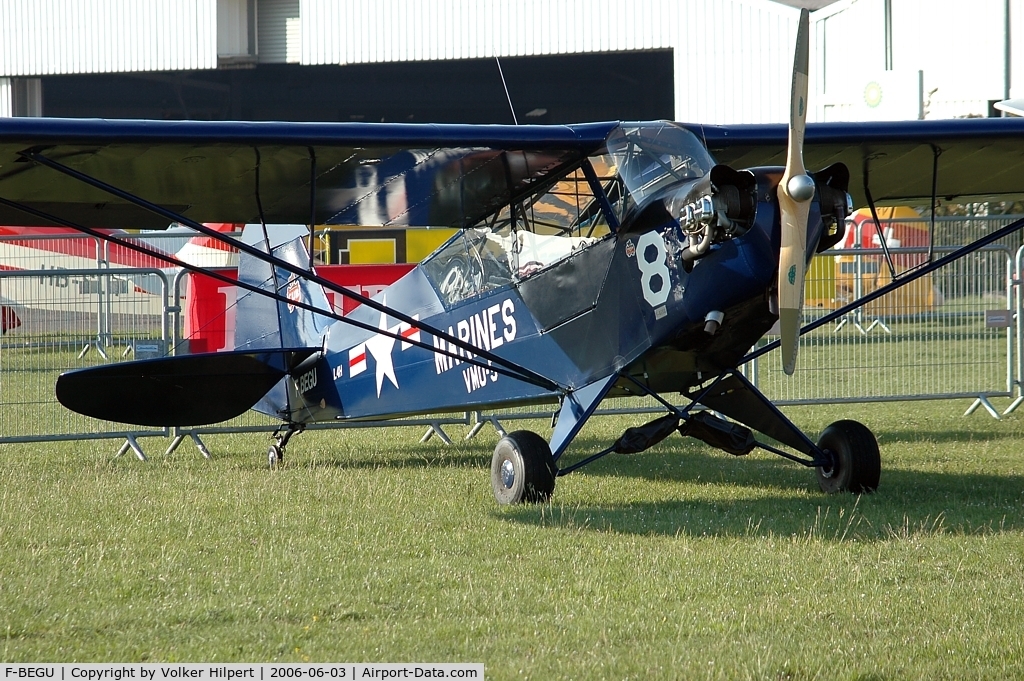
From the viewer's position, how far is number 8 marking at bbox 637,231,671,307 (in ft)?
19.1

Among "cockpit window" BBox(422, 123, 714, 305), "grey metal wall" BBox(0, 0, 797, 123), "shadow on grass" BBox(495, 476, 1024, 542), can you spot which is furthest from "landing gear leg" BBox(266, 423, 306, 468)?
"grey metal wall" BBox(0, 0, 797, 123)

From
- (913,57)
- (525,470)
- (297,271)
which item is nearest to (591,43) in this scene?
(913,57)

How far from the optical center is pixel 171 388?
7.77m

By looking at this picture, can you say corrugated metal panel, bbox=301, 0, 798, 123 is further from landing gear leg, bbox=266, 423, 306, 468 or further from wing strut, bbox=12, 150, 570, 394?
wing strut, bbox=12, 150, 570, 394

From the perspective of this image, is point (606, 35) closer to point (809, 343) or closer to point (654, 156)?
point (809, 343)

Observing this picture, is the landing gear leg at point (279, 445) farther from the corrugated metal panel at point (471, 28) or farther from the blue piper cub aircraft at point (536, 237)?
the corrugated metal panel at point (471, 28)

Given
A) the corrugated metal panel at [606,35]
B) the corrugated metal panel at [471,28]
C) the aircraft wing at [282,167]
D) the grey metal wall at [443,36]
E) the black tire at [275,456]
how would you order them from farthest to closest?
the corrugated metal panel at [471,28]
the grey metal wall at [443,36]
the corrugated metal panel at [606,35]
the black tire at [275,456]
the aircraft wing at [282,167]

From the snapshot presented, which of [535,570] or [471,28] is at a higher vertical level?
[471,28]

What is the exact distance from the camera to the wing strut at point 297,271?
223 inches

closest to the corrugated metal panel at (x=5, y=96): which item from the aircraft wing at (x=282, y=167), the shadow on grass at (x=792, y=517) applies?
the aircraft wing at (x=282, y=167)

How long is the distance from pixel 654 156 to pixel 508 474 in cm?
196

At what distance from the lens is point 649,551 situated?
17.0 ft

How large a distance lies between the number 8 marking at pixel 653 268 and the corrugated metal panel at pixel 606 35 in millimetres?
19052

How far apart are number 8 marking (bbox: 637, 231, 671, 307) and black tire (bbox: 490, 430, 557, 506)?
41.0 inches
